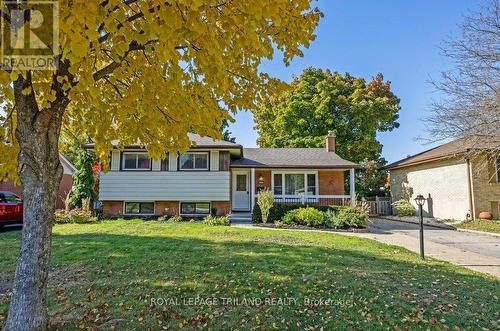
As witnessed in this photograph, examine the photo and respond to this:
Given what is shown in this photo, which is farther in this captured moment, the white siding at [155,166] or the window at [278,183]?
the window at [278,183]

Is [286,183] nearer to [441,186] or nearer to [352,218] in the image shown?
[352,218]

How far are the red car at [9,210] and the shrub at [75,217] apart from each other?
1.72 metres

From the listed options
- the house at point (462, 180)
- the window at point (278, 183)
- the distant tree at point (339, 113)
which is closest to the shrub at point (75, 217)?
the window at point (278, 183)

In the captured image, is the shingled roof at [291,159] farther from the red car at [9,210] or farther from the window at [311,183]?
the red car at [9,210]

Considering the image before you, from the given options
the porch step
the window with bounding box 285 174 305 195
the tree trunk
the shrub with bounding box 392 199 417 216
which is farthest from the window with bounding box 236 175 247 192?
the tree trunk

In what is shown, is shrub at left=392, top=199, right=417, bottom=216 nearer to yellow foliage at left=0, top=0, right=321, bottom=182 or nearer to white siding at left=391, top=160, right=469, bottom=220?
white siding at left=391, top=160, right=469, bottom=220

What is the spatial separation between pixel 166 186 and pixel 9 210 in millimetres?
6794

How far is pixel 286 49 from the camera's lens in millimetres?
4129

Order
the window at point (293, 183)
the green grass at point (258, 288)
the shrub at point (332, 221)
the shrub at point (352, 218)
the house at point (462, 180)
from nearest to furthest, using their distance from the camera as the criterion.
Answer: the green grass at point (258, 288) → the shrub at point (352, 218) → the shrub at point (332, 221) → the house at point (462, 180) → the window at point (293, 183)

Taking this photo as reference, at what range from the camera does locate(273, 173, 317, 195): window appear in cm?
1888

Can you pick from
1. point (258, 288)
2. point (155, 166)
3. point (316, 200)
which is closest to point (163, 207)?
point (155, 166)

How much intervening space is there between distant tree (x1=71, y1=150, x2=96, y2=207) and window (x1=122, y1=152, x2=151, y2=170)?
1.82 m

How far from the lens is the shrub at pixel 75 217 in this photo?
568 inches

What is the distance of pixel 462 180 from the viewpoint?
1738cm
